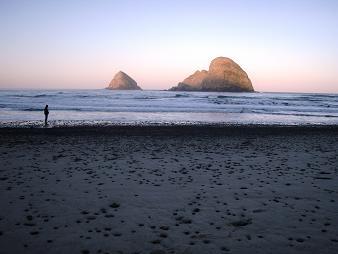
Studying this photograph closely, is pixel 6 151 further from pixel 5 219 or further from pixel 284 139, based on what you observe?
pixel 284 139

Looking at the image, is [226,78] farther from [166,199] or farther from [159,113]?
[166,199]

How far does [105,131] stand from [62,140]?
4567 mm

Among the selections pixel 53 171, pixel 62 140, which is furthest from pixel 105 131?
pixel 53 171

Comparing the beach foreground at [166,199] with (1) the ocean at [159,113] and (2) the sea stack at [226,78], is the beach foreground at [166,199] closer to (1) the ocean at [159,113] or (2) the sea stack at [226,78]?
(1) the ocean at [159,113]

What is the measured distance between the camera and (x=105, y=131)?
2159cm

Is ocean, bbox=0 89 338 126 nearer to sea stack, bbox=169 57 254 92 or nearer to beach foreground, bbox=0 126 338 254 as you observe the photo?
beach foreground, bbox=0 126 338 254

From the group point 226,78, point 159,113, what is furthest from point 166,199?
point 226,78

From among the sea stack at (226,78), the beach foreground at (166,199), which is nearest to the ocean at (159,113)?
the beach foreground at (166,199)

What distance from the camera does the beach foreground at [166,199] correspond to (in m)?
5.85

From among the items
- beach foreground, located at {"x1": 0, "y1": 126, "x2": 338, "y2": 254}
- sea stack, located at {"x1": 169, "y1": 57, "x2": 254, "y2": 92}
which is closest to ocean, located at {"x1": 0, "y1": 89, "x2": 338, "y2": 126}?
beach foreground, located at {"x1": 0, "y1": 126, "x2": 338, "y2": 254}

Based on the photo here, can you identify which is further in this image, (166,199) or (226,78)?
(226,78)

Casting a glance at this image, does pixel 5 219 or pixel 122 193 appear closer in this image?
pixel 5 219

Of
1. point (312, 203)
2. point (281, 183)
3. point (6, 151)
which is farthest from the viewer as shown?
point (6, 151)

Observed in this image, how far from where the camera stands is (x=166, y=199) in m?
8.13
